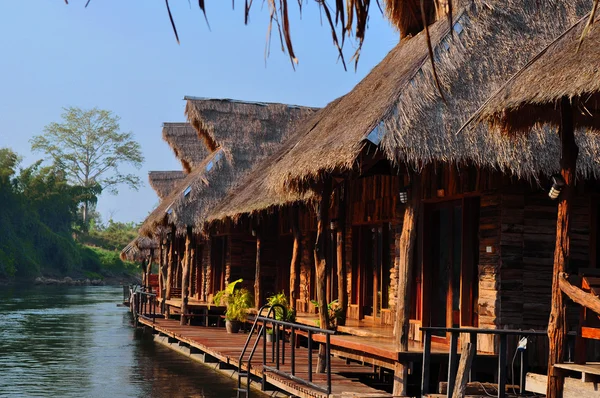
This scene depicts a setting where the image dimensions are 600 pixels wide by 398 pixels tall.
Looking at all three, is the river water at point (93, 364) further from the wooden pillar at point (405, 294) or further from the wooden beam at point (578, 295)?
the wooden beam at point (578, 295)

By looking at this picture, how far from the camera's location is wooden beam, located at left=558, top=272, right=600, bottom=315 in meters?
7.38

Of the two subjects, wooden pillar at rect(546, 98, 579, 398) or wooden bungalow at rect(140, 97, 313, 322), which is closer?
wooden pillar at rect(546, 98, 579, 398)

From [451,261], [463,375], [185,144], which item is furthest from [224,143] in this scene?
[463,375]

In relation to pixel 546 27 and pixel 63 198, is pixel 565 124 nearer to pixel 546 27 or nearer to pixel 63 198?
pixel 546 27

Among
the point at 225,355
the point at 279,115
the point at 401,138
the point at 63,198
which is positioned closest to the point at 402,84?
the point at 401,138

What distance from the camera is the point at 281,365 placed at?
13.0m

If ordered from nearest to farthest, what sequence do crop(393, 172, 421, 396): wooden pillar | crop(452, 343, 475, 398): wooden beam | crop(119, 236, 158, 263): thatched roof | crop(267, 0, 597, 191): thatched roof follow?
crop(452, 343, 475, 398): wooden beam, crop(393, 172, 421, 396): wooden pillar, crop(267, 0, 597, 191): thatched roof, crop(119, 236, 158, 263): thatched roof

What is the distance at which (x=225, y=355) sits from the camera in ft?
48.2

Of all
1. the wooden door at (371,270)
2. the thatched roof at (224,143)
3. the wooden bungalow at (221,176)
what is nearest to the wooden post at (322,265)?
the wooden door at (371,270)

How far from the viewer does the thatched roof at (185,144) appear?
28.8 m

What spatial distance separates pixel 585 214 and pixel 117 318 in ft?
75.2

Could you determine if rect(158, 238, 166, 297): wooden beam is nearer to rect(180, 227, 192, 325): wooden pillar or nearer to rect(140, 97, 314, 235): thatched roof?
rect(140, 97, 314, 235): thatched roof

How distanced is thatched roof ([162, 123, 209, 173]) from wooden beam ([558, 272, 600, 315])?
21.3 meters

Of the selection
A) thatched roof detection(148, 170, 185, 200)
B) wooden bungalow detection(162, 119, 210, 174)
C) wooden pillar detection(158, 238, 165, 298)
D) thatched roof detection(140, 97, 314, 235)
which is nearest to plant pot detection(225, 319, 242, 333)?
thatched roof detection(140, 97, 314, 235)
